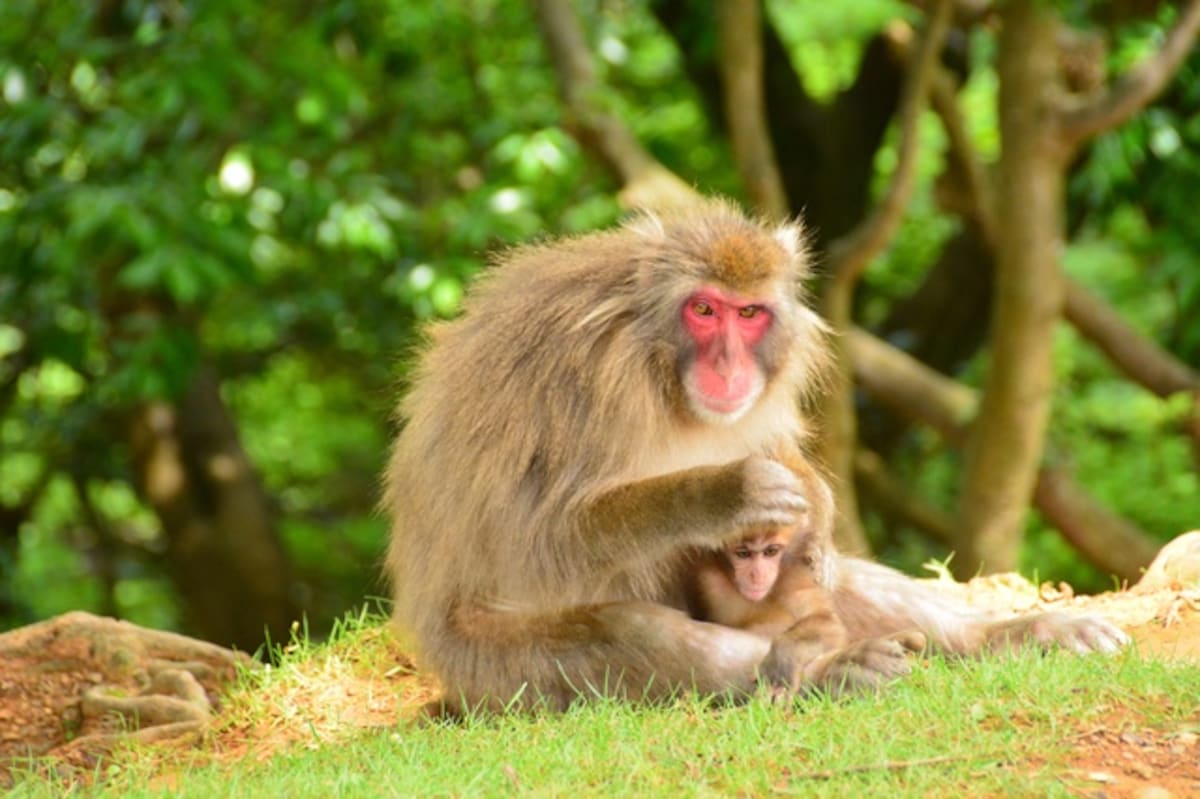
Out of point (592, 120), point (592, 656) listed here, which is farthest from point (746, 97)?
point (592, 656)

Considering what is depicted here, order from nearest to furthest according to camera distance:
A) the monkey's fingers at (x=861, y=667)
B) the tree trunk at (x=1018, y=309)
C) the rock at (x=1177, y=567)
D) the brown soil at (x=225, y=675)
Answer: the monkey's fingers at (x=861, y=667)
the brown soil at (x=225, y=675)
the rock at (x=1177, y=567)
the tree trunk at (x=1018, y=309)

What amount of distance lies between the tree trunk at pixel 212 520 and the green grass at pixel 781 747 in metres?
6.49

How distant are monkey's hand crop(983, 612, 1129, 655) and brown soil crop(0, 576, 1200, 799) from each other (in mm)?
164

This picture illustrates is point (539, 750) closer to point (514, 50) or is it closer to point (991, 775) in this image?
point (991, 775)

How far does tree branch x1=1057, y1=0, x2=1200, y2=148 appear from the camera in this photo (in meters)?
9.39

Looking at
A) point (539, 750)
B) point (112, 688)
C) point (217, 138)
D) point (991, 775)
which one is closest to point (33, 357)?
point (217, 138)

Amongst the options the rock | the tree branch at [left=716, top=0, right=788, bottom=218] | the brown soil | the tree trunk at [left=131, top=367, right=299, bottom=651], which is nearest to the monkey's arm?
the brown soil

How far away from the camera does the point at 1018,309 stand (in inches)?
396

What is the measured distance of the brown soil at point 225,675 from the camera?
637cm

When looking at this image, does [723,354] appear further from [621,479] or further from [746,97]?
[746,97]

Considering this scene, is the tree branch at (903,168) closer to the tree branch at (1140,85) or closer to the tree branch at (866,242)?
the tree branch at (866,242)

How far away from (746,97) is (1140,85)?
84.1 inches

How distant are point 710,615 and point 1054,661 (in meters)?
1.14

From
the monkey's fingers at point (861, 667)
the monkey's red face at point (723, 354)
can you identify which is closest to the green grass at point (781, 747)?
the monkey's fingers at point (861, 667)
